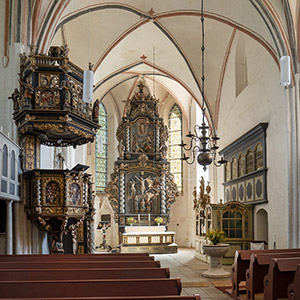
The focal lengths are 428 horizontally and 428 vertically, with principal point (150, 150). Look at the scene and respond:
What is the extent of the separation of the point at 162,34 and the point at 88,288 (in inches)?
596

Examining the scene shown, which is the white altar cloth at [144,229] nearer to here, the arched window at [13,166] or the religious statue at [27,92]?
the arched window at [13,166]

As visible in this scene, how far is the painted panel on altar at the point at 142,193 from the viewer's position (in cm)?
2145

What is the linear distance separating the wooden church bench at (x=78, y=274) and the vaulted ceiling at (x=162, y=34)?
27.4 feet

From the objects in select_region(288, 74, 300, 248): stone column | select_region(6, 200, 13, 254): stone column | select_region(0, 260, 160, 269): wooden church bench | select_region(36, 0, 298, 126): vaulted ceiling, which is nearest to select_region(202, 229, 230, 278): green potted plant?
select_region(288, 74, 300, 248): stone column

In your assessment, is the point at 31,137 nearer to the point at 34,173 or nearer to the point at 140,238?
the point at 34,173

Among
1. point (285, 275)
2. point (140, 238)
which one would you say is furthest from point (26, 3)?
point (140, 238)

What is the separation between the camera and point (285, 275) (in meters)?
6.39

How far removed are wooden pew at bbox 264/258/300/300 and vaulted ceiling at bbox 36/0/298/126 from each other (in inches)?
291

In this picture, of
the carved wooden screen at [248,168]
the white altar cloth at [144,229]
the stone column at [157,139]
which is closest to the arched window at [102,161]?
the stone column at [157,139]

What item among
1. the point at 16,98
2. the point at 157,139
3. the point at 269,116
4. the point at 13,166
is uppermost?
the point at 157,139

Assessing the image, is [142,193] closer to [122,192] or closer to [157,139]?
[122,192]

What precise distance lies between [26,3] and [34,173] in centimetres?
475

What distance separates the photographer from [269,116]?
13.5 m

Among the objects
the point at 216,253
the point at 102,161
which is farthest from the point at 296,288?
the point at 102,161
